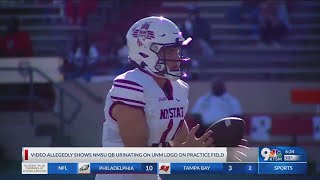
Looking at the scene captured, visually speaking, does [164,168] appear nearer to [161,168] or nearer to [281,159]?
[161,168]

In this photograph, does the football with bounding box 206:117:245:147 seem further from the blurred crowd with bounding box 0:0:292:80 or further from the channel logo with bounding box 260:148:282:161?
the blurred crowd with bounding box 0:0:292:80

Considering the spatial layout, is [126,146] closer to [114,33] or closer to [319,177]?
[319,177]

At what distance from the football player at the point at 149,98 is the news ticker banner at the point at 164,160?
0.13 feet

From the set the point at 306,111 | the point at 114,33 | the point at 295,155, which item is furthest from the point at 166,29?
the point at 114,33

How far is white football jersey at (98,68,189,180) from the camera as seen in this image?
2943 mm

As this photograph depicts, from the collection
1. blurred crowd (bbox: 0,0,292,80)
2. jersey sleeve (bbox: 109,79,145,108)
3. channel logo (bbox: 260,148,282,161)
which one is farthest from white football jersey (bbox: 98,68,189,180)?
blurred crowd (bbox: 0,0,292,80)

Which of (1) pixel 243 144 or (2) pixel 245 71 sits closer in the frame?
(1) pixel 243 144

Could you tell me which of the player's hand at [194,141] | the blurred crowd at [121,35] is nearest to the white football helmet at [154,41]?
the player's hand at [194,141]

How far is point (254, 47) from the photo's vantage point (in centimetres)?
1078

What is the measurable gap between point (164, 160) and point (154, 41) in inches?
18.4

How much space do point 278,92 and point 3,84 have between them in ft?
11.3

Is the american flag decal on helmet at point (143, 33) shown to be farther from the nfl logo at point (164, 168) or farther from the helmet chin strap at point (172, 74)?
the nfl logo at point (164, 168)

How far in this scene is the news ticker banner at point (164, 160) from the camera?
3020mm

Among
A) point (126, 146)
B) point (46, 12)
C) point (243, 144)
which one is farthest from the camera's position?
point (46, 12)
